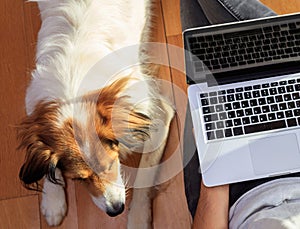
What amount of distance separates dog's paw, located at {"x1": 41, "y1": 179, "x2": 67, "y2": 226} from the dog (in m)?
0.22

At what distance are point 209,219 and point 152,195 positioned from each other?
0.36 m

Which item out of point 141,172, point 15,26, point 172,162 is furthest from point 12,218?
point 15,26

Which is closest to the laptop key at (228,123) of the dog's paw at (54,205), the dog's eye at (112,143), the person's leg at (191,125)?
the person's leg at (191,125)

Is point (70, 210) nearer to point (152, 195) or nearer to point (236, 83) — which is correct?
point (152, 195)

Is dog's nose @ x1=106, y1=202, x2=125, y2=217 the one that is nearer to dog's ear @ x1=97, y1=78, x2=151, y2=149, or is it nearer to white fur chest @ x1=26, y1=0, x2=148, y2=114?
dog's ear @ x1=97, y1=78, x2=151, y2=149

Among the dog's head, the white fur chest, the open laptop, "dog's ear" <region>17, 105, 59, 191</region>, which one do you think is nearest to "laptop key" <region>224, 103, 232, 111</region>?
the open laptop

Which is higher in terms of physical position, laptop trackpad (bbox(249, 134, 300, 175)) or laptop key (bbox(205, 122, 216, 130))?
laptop key (bbox(205, 122, 216, 130))

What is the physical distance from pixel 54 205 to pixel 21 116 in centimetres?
33

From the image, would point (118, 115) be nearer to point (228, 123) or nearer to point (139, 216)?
point (228, 123)

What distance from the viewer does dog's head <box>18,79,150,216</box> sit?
3.72ft

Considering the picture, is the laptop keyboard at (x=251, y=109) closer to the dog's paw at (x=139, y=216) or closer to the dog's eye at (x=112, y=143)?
the dog's eye at (x=112, y=143)

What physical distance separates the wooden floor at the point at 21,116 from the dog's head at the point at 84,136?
276 mm

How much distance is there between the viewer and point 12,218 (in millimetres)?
1539

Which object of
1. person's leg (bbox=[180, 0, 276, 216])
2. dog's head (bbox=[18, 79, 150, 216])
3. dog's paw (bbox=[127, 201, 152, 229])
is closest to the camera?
dog's head (bbox=[18, 79, 150, 216])
